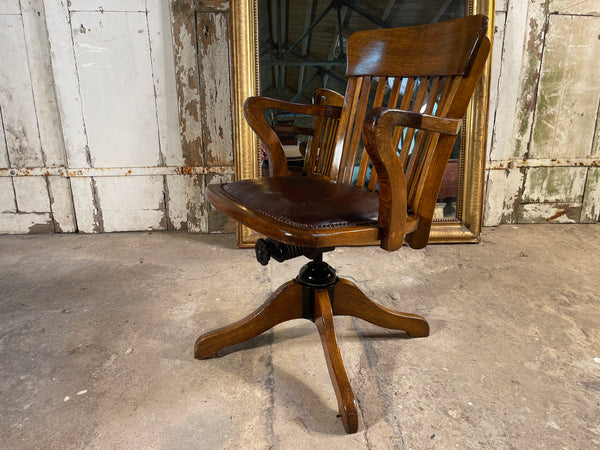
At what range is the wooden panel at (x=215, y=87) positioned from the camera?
A: 219 cm

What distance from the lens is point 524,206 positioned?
258 cm

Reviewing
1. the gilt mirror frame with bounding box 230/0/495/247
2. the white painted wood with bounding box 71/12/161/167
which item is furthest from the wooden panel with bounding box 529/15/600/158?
the white painted wood with bounding box 71/12/161/167

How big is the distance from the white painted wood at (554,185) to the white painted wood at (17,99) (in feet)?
9.76

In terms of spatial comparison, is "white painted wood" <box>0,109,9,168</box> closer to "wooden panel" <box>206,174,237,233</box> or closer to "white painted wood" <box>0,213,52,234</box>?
"white painted wood" <box>0,213,52,234</box>

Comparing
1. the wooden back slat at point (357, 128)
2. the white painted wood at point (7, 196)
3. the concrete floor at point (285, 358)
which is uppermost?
the wooden back slat at point (357, 128)

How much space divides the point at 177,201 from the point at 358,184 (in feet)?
4.67

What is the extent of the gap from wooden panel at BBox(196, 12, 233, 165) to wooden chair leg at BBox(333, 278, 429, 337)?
1.37 m

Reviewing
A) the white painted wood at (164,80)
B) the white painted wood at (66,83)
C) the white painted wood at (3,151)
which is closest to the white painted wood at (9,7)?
the white painted wood at (66,83)

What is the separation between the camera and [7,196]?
239cm

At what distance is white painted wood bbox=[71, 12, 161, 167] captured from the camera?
7.14 ft

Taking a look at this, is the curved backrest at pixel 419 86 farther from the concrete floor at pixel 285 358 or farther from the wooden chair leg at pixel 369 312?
the concrete floor at pixel 285 358

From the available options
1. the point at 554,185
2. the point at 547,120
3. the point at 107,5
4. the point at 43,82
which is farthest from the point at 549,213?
the point at 43,82

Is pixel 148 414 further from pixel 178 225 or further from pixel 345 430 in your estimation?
pixel 178 225

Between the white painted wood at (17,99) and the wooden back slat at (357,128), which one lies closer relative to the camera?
the wooden back slat at (357,128)
